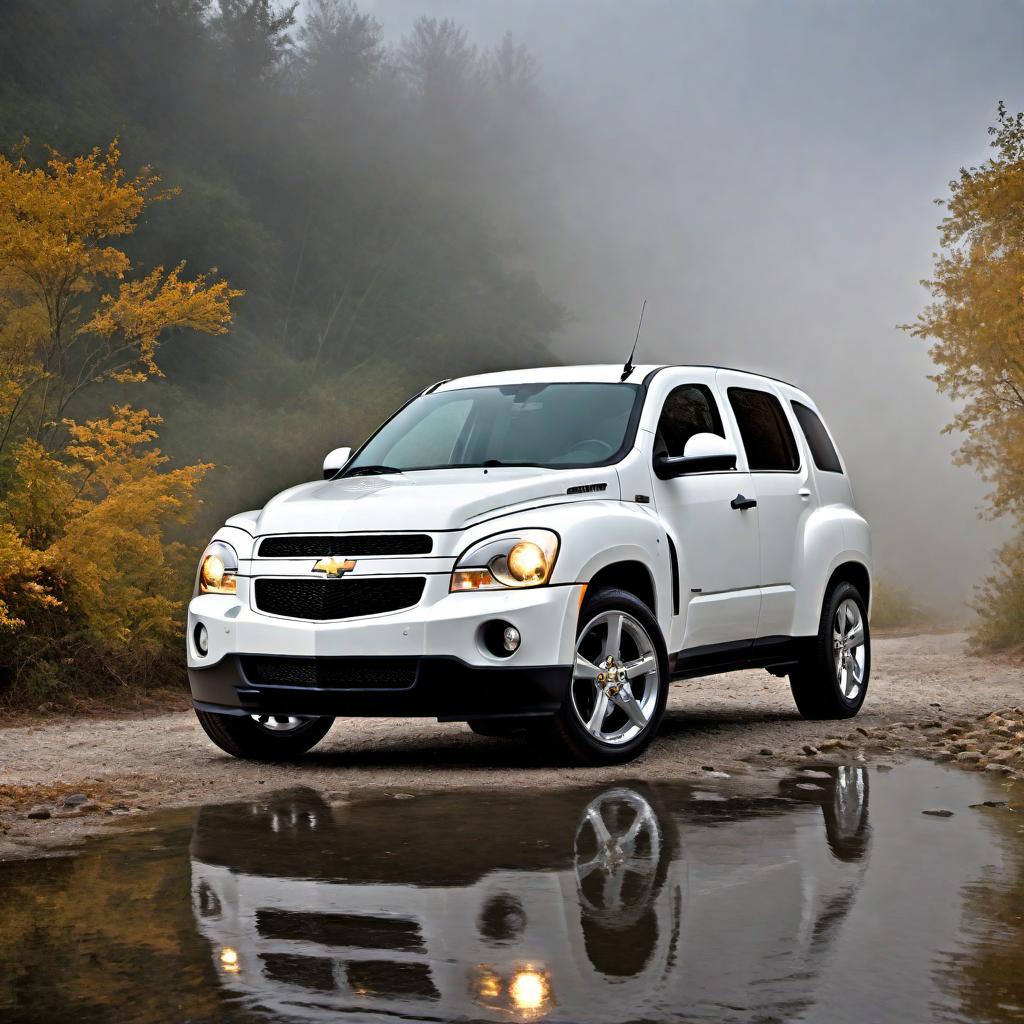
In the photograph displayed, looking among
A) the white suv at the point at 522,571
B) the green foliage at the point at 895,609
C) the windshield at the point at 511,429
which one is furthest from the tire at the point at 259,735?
the green foliage at the point at 895,609

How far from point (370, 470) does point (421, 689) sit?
2095mm

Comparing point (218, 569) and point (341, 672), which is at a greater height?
point (218, 569)

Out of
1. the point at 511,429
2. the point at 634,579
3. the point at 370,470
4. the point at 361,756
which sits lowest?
the point at 361,756

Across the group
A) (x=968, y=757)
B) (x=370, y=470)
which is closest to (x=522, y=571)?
(x=370, y=470)

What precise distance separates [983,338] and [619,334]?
46.4 m

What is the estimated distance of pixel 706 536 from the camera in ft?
32.2

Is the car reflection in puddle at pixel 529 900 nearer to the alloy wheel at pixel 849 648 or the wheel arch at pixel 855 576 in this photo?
the alloy wheel at pixel 849 648

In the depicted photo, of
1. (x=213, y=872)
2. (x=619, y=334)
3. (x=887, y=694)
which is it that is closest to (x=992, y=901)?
(x=213, y=872)

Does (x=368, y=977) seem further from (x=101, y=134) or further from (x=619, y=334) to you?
(x=619, y=334)

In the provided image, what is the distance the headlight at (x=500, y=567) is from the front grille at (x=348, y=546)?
0.72 feet

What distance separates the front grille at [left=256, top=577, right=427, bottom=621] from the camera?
8.38 meters

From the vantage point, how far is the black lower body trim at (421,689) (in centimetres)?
821

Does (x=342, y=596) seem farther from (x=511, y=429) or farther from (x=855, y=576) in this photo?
(x=855, y=576)

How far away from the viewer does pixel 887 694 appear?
13.7 m
